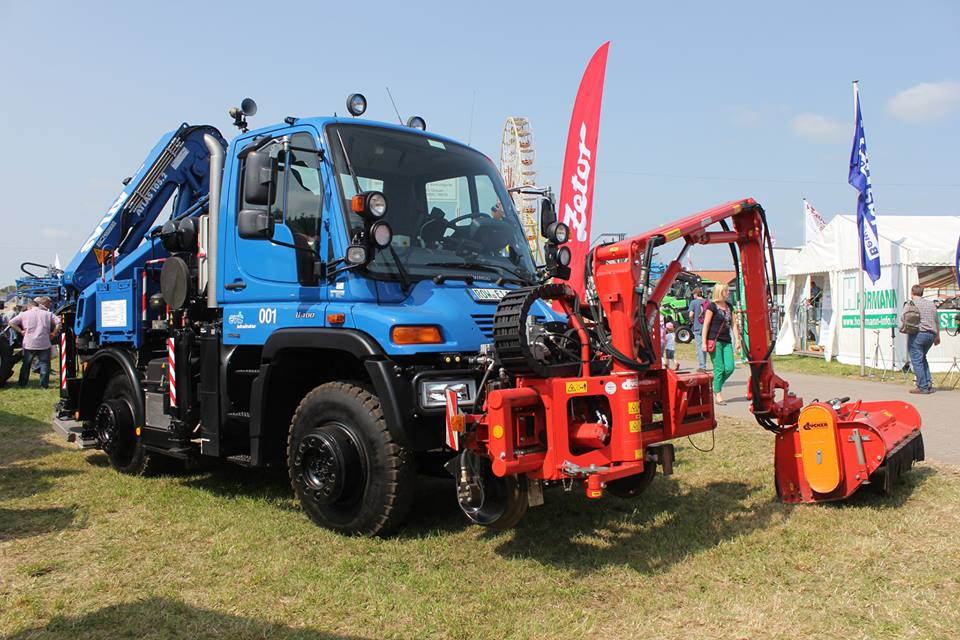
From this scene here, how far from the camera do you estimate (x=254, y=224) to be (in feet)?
15.6

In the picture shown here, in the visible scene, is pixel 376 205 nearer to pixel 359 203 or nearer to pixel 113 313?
pixel 359 203

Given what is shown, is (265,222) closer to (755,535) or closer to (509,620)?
(509,620)

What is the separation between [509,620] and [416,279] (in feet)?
7.02

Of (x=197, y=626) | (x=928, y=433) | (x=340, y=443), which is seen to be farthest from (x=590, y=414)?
(x=928, y=433)

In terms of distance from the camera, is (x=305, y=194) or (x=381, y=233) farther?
(x=305, y=194)

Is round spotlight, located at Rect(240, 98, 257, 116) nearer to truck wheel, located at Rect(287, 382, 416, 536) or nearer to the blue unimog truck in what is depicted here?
the blue unimog truck

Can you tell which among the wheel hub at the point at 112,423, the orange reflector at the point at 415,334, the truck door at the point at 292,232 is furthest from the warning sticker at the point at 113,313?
the orange reflector at the point at 415,334

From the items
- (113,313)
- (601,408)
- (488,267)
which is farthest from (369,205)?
(113,313)

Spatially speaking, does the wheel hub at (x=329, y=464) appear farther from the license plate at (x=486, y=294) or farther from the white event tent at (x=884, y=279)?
the white event tent at (x=884, y=279)

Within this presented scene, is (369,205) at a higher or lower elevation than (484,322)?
higher

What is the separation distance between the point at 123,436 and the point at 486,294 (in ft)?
12.6

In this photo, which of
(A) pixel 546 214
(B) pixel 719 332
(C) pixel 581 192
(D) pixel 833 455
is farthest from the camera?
(C) pixel 581 192

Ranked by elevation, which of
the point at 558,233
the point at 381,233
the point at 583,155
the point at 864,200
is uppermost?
the point at 583,155

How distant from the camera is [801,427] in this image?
511 cm
